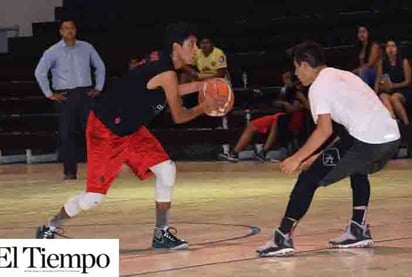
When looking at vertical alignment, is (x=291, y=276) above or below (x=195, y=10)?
below

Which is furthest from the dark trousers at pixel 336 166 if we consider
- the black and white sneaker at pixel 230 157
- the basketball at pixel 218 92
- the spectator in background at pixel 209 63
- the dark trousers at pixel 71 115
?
the black and white sneaker at pixel 230 157

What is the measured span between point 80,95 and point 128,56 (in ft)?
19.8

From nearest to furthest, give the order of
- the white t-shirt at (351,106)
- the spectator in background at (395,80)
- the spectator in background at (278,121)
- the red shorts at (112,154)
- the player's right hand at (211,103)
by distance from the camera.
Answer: the white t-shirt at (351,106) → the player's right hand at (211,103) → the red shorts at (112,154) → the spectator in background at (395,80) → the spectator in background at (278,121)

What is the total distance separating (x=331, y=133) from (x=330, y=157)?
237 millimetres

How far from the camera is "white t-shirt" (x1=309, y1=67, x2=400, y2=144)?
7496 millimetres

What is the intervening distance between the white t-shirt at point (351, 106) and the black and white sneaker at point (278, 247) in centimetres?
79

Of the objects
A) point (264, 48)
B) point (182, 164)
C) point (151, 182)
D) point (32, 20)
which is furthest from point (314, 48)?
point (32, 20)

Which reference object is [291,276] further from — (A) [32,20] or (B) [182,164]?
(A) [32,20]

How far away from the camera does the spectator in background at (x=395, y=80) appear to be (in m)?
17.2

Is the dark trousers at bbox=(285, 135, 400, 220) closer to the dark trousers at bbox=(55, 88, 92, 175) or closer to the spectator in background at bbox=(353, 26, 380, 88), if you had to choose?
the dark trousers at bbox=(55, 88, 92, 175)

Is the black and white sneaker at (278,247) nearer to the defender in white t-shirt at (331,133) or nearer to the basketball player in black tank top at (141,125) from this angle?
the defender in white t-shirt at (331,133)

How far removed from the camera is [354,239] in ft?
26.2

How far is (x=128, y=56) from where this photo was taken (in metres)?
20.9

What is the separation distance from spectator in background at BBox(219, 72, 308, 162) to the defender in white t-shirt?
10096 mm
